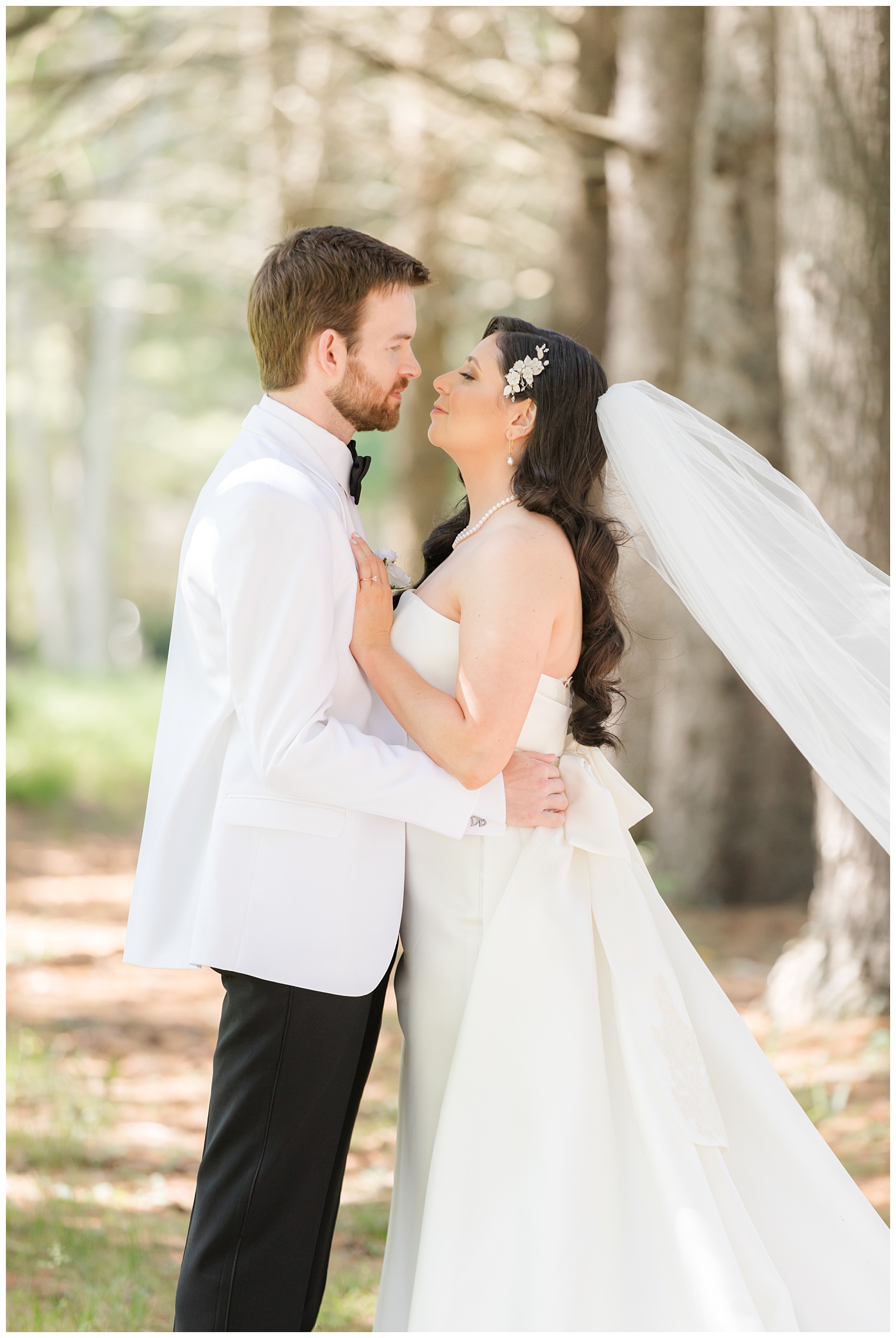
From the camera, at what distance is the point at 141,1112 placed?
5.42 metres

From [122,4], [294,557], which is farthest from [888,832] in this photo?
[122,4]

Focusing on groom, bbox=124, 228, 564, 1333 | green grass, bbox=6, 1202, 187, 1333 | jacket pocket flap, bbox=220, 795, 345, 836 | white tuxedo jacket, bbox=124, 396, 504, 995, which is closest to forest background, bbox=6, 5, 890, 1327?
green grass, bbox=6, 1202, 187, 1333

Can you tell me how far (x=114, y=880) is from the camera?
33.7 ft

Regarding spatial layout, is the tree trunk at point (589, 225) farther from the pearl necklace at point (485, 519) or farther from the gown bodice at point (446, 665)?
the gown bodice at point (446, 665)

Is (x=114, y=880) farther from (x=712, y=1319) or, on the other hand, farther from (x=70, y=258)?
(x=70, y=258)

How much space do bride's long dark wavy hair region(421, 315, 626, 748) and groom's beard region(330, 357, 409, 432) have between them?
33 cm

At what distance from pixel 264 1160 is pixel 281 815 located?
76cm

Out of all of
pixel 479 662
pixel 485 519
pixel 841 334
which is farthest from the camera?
pixel 841 334

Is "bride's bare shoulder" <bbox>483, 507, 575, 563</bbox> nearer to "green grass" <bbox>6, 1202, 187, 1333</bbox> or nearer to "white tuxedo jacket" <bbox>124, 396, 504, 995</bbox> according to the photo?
"white tuxedo jacket" <bbox>124, 396, 504, 995</bbox>

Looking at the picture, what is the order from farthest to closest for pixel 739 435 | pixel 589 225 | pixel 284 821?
pixel 589 225, pixel 739 435, pixel 284 821

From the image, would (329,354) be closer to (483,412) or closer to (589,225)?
(483,412)

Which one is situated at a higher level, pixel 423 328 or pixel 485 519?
pixel 423 328

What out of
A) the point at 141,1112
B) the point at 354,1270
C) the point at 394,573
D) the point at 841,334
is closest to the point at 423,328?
the point at 841,334

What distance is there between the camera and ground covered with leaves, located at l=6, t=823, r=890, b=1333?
147 inches
